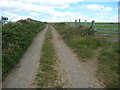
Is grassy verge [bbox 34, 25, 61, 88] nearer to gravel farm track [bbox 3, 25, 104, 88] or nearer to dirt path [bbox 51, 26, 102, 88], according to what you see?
gravel farm track [bbox 3, 25, 104, 88]

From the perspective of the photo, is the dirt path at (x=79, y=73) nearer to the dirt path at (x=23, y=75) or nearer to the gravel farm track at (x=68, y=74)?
the gravel farm track at (x=68, y=74)

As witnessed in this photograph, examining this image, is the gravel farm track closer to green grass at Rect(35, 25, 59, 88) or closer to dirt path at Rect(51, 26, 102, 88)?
dirt path at Rect(51, 26, 102, 88)

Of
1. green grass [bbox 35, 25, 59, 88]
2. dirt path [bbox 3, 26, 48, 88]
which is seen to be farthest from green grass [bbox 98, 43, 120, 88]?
dirt path [bbox 3, 26, 48, 88]

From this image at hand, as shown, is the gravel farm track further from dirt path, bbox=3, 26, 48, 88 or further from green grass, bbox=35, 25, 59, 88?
green grass, bbox=35, 25, 59, 88

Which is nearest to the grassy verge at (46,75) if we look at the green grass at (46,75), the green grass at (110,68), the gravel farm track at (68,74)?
the green grass at (46,75)

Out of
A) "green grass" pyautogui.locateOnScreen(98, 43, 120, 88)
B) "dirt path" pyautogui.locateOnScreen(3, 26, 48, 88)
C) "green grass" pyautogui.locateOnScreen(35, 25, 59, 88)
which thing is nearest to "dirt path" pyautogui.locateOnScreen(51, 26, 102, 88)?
"green grass" pyautogui.locateOnScreen(98, 43, 120, 88)

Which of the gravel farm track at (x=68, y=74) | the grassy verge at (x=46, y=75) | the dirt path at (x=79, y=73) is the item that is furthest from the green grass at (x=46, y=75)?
the dirt path at (x=79, y=73)

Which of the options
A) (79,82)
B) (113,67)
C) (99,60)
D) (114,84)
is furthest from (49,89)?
(99,60)

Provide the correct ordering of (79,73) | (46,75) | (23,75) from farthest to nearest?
(79,73) < (23,75) < (46,75)

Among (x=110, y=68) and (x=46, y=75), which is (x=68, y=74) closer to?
(x=46, y=75)

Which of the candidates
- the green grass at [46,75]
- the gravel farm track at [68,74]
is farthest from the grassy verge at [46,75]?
the gravel farm track at [68,74]

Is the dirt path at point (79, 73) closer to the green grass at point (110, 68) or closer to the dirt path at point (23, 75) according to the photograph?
the green grass at point (110, 68)

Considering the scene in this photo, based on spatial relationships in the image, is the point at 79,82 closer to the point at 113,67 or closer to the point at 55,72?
the point at 55,72

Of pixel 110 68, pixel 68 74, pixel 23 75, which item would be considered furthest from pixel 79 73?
pixel 23 75
